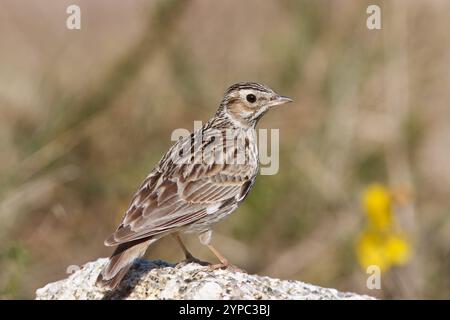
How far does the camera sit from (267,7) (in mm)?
13539

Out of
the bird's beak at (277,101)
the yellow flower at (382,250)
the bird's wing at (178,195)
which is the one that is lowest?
the yellow flower at (382,250)

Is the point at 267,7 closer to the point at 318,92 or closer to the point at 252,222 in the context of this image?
the point at 318,92

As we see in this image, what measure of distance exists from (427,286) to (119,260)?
4074 millimetres

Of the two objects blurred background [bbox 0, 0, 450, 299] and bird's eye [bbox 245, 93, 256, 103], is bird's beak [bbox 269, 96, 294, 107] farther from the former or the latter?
blurred background [bbox 0, 0, 450, 299]

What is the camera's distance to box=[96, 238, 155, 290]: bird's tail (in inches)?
215

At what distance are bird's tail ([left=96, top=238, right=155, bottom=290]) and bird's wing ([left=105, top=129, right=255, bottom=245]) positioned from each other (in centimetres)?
9

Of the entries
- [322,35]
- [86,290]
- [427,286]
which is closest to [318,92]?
[322,35]

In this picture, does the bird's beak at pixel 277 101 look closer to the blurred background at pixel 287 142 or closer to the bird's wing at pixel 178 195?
the bird's wing at pixel 178 195

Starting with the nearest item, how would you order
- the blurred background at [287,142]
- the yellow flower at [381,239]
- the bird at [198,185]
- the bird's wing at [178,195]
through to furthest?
the bird at [198,185] → the bird's wing at [178,195] → the yellow flower at [381,239] → the blurred background at [287,142]

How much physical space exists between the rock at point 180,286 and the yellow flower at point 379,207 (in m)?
1.77

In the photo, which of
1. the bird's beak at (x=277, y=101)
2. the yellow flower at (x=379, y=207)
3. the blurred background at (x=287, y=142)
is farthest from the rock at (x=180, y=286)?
the blurred background at (x=287, y=142)

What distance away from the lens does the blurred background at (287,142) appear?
349 inches

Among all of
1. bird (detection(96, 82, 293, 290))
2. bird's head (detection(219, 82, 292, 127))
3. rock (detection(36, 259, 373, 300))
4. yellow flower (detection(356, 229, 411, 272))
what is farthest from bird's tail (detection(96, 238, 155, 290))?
yellow flower (detection(356, 229, 411, 272))

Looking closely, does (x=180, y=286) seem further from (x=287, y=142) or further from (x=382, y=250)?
(x=287, y=142)
